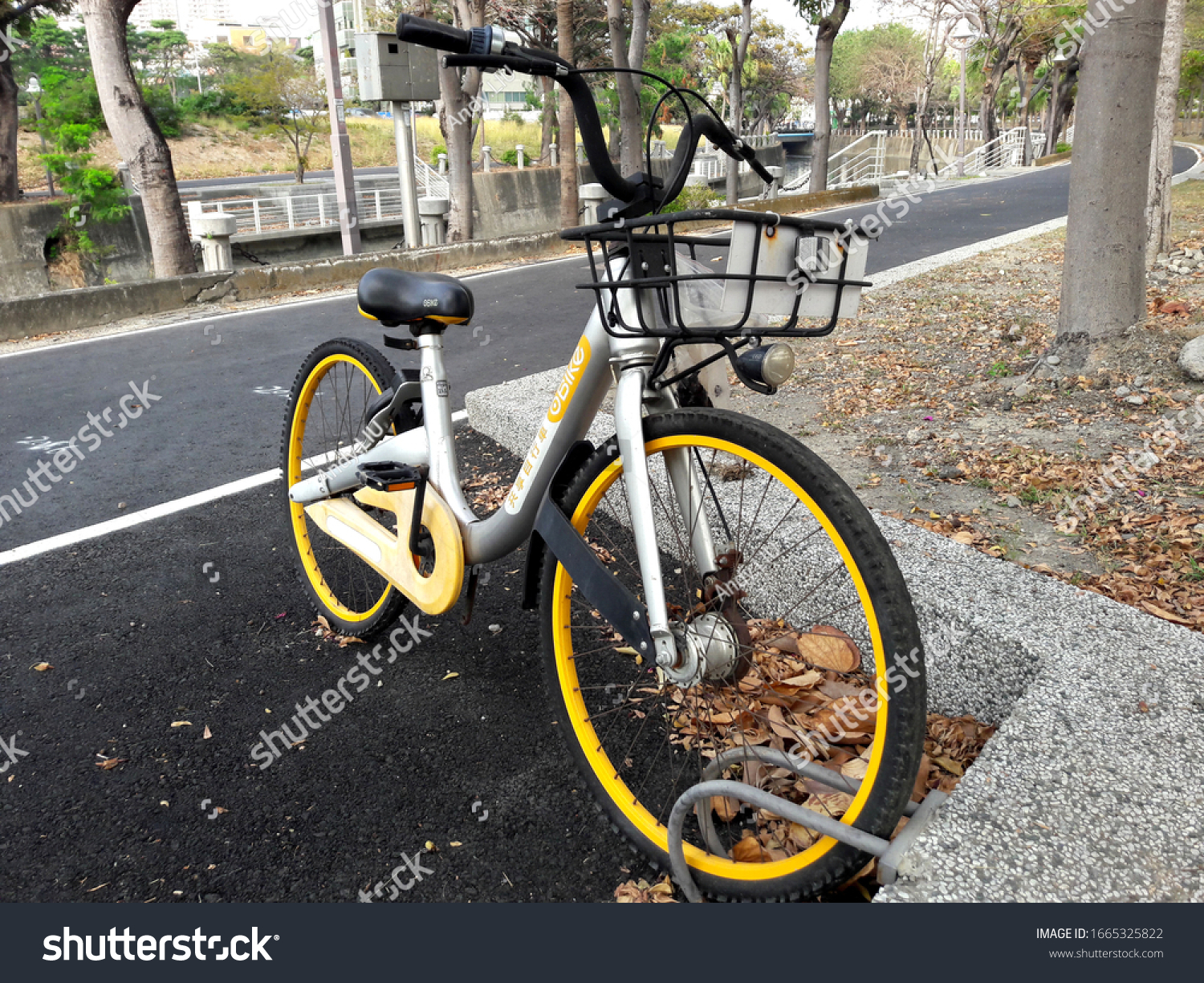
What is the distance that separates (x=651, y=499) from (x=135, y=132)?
12.7 metres

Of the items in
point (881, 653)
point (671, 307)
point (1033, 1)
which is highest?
point (1033, 1)

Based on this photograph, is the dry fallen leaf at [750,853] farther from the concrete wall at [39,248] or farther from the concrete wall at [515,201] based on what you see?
the concrete wall at [515,201]

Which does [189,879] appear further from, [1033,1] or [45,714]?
[1033,1]

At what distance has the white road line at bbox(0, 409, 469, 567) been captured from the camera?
13.0ft

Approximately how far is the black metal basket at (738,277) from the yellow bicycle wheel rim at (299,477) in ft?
4.84

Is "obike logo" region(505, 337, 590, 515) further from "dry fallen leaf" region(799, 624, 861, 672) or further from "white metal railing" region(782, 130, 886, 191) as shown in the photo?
"white metal railing" region(782, 130, 886, 191)

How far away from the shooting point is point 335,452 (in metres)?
3.81

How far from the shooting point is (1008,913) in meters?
1.63

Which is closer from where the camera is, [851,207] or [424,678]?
[424,678]

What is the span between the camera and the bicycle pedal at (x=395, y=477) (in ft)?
8.94

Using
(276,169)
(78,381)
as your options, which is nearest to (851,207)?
(78,381)

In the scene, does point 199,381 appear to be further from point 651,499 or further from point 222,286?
Result: point 651,499

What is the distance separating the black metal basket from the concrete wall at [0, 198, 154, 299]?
20.3m

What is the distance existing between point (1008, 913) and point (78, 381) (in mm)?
7111
